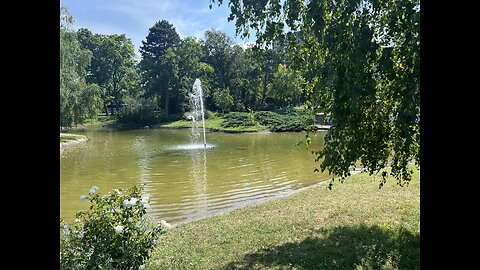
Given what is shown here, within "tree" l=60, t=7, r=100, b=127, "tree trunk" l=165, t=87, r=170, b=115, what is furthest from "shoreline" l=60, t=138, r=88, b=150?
"tree trunk" l=165, t=87, r=170, b=115

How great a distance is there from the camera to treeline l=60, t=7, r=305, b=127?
4575 cm

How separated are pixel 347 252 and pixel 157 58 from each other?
55.3 m

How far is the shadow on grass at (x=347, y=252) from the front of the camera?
4539mm

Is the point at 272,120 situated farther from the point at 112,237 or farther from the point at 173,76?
the point at 112,237

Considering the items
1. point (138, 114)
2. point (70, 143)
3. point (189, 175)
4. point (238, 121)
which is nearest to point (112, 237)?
point (189, 175)

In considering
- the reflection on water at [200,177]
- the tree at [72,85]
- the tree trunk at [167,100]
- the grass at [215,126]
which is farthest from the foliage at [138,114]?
the reflection on water at [200,177]

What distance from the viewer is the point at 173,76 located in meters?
49.3

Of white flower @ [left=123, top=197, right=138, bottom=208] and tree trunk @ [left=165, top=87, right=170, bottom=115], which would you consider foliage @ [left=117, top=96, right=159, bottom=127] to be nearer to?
tree trunk @ [left=165, top=87, right=170, bottom=115]

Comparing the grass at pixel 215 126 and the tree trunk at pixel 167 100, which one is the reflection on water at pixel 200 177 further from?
the tree trunk at pixel 167 100

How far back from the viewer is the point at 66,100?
26.2 metres
